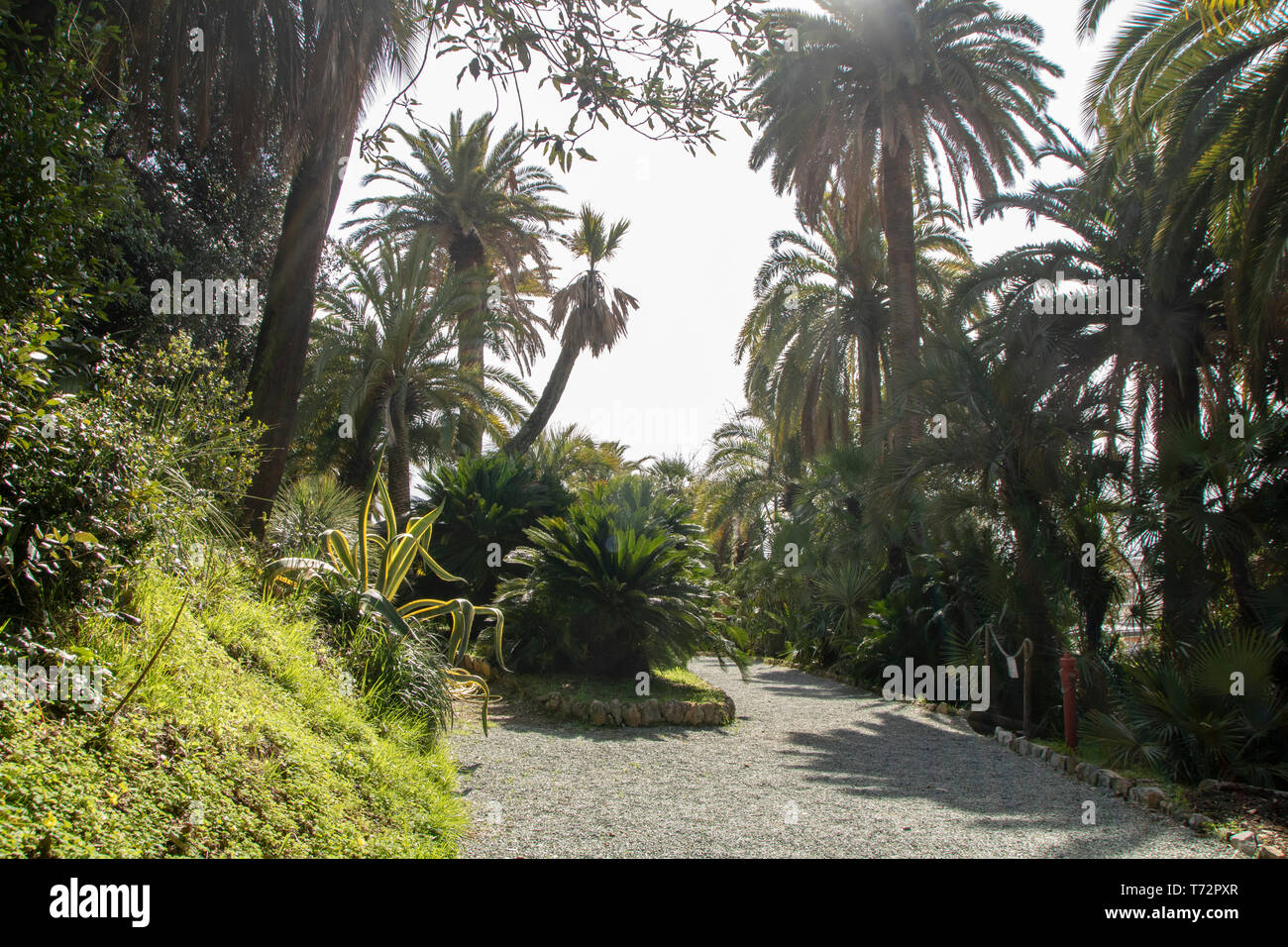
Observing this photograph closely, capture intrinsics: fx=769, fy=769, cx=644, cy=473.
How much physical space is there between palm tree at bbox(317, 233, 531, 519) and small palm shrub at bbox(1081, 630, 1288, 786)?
1294 cm

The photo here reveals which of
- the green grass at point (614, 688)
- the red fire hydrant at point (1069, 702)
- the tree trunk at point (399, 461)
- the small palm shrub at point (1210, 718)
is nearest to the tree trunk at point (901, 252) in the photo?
the red fire hydrant at point (1069, 702)

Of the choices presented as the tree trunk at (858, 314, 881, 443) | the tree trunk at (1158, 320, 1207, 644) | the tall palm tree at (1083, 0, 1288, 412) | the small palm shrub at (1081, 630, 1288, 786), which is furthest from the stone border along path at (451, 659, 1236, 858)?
the tree trunk at (858, 314, 881, 443)

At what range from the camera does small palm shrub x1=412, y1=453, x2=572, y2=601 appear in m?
12.3

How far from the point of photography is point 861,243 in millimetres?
19750

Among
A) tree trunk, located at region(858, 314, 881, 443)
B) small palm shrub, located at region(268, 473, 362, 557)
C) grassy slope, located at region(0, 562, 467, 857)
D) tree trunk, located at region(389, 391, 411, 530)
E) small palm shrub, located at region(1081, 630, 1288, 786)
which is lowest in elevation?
small palm shrub, located at region(1081, 630, 1288, 786)

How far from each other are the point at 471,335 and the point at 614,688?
1010 centimetres

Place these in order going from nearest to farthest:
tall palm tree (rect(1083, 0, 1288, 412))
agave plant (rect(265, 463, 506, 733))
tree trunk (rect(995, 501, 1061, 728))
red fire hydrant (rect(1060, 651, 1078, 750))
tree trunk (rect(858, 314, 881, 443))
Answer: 1. agave plant (rect(265, 463, 506, 733))
2. tall palm tree (rect(1083, 0, 1288, 412))
3. red fire hydrant (rect(1060, 651, 1078, 750))
4. tree trunk (rect(995, 501, 1061, 728))
5. tree trunk (rect(858, 314, 881, 443))

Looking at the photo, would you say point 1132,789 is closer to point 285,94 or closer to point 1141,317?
point 1141,317

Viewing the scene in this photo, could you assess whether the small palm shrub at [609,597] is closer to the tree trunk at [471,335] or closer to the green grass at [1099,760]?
the green grass at [1099,760]

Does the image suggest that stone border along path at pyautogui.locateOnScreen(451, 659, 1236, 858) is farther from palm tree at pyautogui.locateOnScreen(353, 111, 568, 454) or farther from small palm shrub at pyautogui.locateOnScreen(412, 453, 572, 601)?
palm tree at pyautogui.locateOnScreen(353, 111, 568, 454)

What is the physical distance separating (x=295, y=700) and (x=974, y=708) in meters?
8.43

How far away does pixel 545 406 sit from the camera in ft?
67.6

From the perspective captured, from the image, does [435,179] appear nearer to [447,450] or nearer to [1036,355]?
[447,450]

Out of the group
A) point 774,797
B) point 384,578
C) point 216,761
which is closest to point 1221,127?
point 774,797
